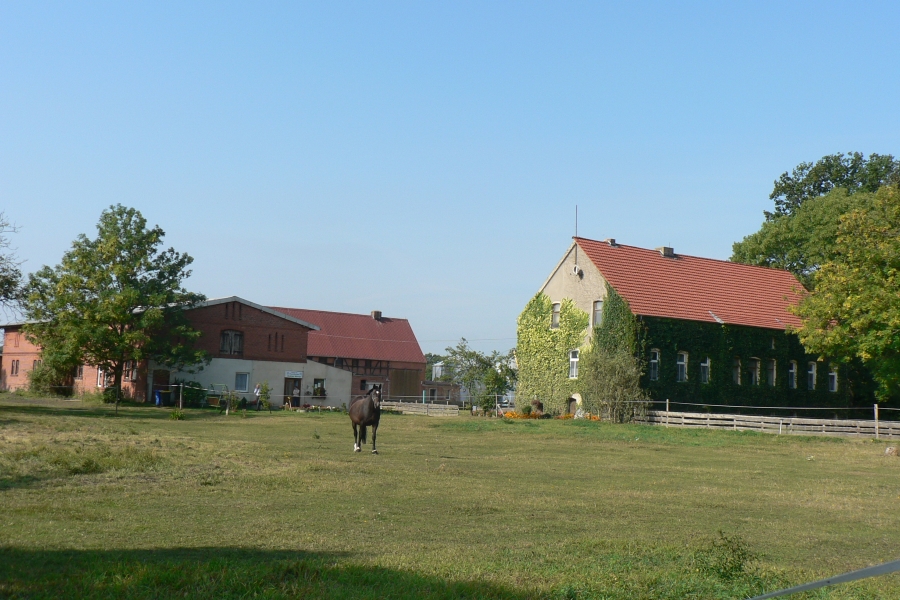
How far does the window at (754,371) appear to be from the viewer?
5241 centimetres

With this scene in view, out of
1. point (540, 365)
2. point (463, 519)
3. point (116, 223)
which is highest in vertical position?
point (116, 223)

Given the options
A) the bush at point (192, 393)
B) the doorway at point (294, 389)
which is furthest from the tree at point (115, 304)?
the doorway at point (294, 389)

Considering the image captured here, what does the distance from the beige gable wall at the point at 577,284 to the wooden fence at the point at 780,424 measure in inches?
337

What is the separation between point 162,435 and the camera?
26.7m

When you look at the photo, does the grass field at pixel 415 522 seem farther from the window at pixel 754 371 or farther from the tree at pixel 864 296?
the window at pixel 754 371

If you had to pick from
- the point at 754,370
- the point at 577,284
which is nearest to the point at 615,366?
the point at 577,284

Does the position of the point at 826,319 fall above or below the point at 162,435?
above

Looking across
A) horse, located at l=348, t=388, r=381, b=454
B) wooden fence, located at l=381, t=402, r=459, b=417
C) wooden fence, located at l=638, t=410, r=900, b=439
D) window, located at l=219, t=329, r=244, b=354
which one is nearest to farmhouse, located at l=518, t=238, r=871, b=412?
wooden fence, located at l=638, t=410, r=900, b=439

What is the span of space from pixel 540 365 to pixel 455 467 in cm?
3441

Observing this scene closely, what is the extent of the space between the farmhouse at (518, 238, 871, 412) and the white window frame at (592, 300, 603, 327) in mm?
62

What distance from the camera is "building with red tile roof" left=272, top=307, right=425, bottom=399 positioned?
8106 cm

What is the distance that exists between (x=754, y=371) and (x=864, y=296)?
14.4m

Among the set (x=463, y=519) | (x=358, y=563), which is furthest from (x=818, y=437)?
(x=358, y=563)

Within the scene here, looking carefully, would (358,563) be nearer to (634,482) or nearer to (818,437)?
(634,482)
